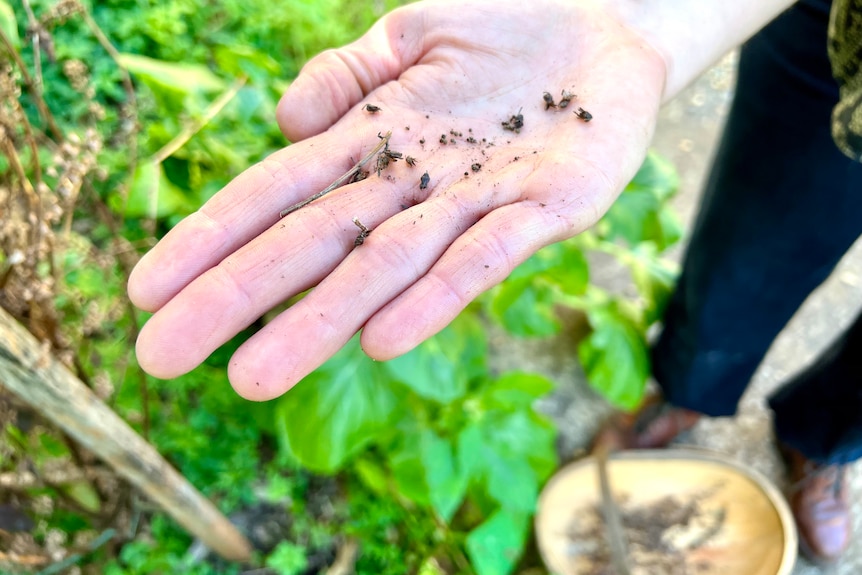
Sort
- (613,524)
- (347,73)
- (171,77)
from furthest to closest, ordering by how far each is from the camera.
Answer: (613,524), (171,77), (347,73)

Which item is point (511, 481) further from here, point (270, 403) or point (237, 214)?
point (237, 214)

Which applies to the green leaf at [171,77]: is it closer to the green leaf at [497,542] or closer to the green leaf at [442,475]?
the green leaf at [442,475]

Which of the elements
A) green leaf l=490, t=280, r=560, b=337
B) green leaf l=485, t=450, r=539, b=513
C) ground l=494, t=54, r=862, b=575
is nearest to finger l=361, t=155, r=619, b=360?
green leaf l=490, t=280, r=560, b=337

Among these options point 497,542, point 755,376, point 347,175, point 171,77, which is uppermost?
point 171,77

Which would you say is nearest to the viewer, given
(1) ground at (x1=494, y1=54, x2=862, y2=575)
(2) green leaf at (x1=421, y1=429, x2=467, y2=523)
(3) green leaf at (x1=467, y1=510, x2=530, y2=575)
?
(2) green leaf at (x1=421, y1=429, x2=467, y2=523)

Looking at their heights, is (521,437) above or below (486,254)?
below

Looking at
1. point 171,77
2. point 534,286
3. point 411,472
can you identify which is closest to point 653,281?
point 534,286

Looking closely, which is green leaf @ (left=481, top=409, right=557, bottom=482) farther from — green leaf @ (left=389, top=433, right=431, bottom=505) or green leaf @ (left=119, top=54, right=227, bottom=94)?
green leaf @ (left=119, top=54, right=227, bottom=94)
